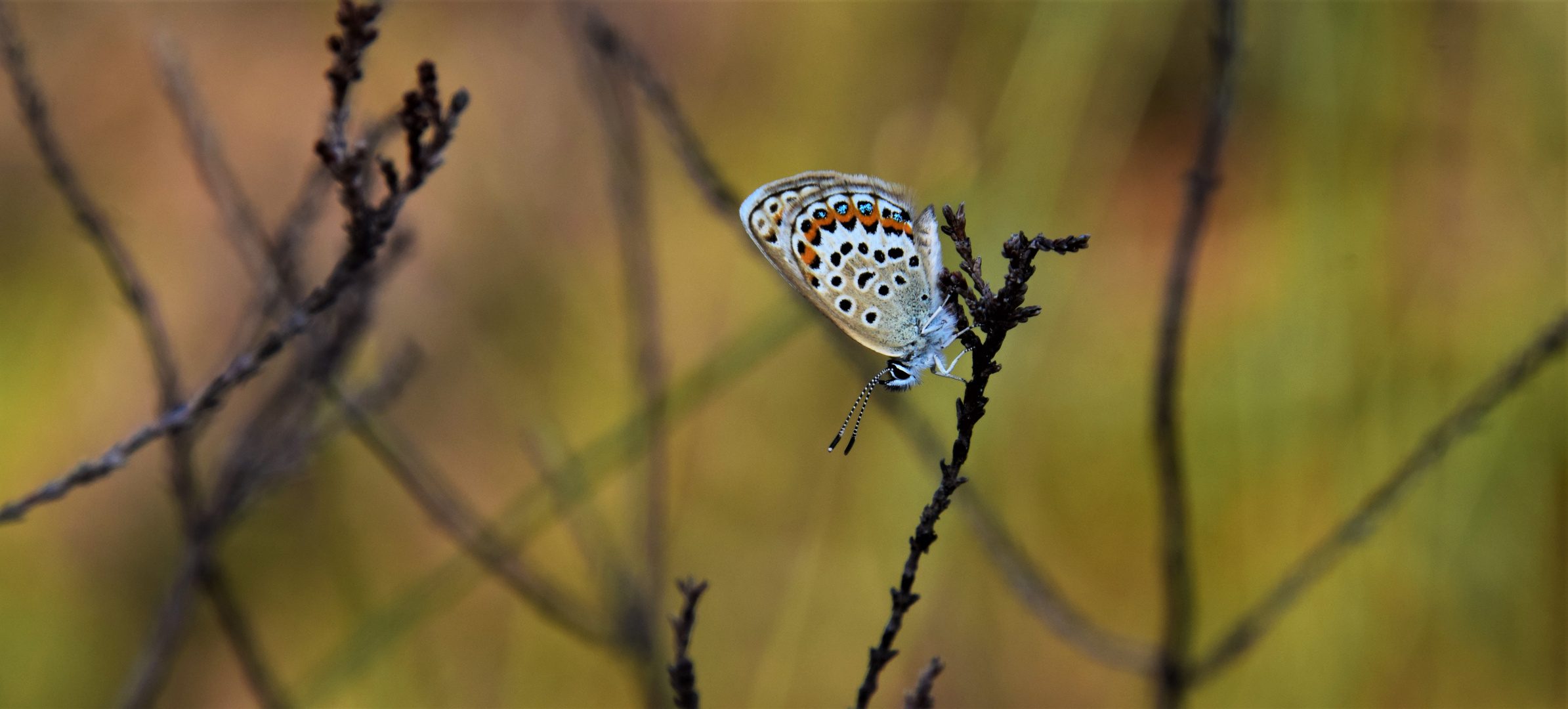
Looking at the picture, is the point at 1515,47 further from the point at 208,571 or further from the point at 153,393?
the point at 153,393

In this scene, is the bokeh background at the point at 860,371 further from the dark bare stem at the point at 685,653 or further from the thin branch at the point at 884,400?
the dark bare stem at the point at 685,653

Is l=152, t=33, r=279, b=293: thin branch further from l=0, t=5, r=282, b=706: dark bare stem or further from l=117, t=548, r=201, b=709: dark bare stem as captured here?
l=117, t=548, r=201, b=709: dark bare stem

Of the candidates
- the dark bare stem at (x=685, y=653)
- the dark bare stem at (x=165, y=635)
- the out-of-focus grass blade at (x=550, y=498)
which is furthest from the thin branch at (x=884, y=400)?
the dark bare stem at (x=165, y=635)

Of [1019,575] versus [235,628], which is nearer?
[235,628]

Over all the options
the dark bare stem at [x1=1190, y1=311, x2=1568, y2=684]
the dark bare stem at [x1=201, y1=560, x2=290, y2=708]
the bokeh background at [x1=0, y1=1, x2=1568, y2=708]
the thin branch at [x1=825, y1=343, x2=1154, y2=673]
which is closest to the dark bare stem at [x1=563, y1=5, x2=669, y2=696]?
the bokeh background at [x1=0, y1=1, x2=1568, y2=708]

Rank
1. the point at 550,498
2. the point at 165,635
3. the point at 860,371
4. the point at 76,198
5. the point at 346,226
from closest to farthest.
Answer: the point at 346,226, the point at 76,198, the point at 165,635, the point at 860,371, the point at 550,498

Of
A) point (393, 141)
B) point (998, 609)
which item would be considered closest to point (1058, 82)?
point (998, 609)

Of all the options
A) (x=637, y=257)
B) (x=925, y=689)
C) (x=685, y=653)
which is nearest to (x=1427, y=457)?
(x=925, y=689)

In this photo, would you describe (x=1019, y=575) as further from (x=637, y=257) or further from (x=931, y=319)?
(x=637, y=257)
